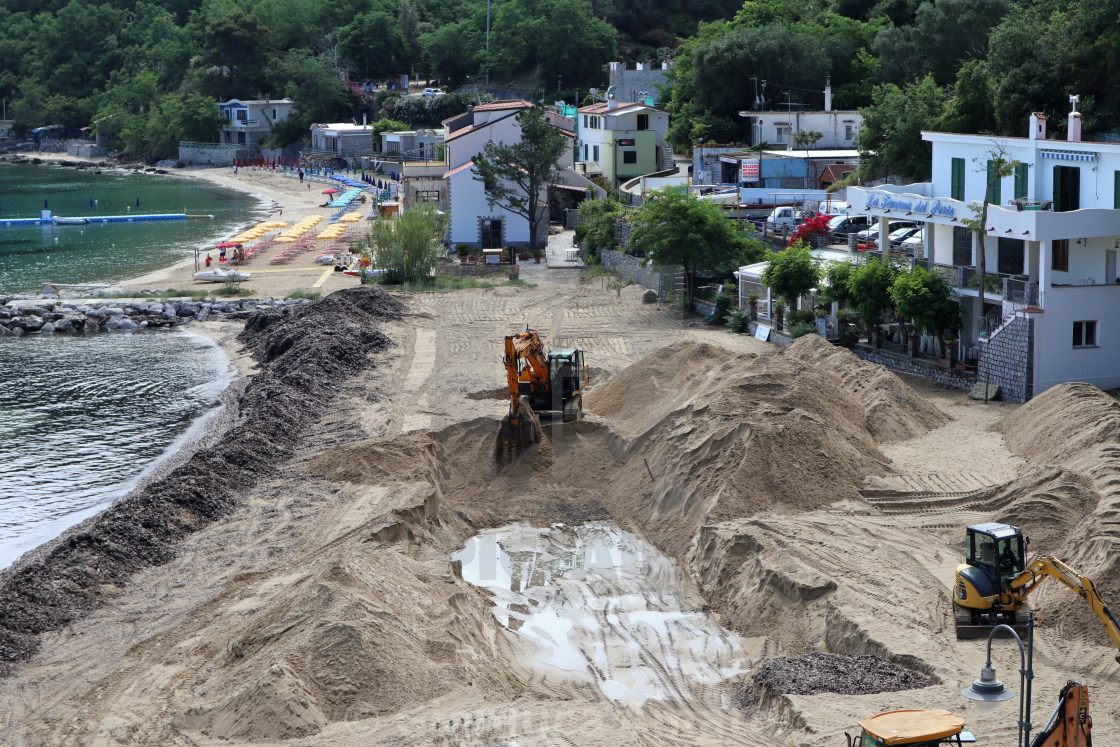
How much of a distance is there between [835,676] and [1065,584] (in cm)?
330

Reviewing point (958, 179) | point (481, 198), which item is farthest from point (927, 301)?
point (481, 198)

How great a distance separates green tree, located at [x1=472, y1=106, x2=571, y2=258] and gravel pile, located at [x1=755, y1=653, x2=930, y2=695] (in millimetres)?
42844

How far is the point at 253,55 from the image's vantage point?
13862 centimetres

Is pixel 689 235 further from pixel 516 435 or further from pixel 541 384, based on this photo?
pixel 516 435

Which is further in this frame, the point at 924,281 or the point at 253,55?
the point at 253,55

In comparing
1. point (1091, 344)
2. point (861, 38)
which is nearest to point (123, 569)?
point (1091, 344)

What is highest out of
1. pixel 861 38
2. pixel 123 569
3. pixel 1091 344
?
pixel 861 38

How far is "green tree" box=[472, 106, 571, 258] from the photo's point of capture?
57062 mm

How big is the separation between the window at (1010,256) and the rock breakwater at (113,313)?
28.1 m

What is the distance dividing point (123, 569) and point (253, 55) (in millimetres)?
126563

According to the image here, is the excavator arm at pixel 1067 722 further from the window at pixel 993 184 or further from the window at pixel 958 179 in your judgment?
the window at pixel 958 179

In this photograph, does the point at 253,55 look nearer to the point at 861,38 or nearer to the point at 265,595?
the point at 861,38

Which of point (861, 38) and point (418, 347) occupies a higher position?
point (861, 38)

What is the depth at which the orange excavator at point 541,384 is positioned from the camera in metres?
27.6
